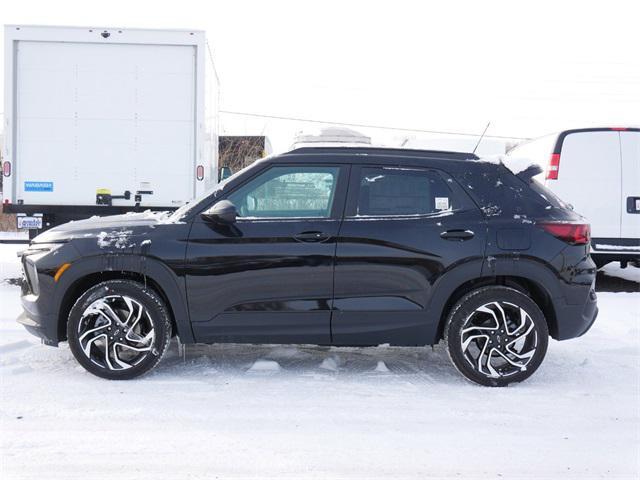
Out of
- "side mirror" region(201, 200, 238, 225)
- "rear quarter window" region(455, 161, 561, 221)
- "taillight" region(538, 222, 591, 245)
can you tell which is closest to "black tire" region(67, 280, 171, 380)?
"side mirror" region(201, 200, 238, 225)

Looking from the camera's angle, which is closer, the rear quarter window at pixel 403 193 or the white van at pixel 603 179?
the rear quarter window at pixel 403 193

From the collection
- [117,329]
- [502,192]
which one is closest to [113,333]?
[117,329]

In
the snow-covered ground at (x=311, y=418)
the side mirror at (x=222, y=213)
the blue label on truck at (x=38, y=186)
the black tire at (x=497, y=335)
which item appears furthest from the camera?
the blue label on truck at (x=38, y=186)

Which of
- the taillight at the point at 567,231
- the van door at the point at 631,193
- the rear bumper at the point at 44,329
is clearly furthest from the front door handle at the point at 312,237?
the van door at the point at 631,193

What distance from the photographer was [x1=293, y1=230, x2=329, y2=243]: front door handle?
4.35m

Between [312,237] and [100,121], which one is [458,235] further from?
[100,121]

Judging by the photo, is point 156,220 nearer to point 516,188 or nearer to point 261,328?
point 261,328

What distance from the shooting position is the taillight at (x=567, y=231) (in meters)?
4.39

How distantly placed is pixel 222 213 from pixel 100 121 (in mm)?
4947

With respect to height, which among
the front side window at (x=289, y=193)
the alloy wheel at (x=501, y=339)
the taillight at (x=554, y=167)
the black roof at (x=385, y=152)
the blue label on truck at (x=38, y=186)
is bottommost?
the alloy wheel at (x=501, y=339)

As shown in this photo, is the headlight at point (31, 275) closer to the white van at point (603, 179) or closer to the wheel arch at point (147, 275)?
the wheel arch at point (147, 275)

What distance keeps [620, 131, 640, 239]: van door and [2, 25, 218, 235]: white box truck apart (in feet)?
18.9

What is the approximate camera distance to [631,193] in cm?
860

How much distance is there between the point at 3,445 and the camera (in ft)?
10.9
